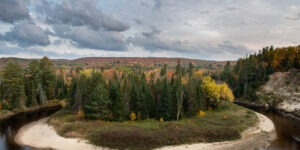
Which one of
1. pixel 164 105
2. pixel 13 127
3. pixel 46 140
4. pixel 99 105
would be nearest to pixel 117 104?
pixel 99 105

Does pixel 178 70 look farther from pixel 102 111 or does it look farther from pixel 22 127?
pixel 22 127

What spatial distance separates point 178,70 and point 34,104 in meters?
73.5

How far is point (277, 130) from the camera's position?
4031cm

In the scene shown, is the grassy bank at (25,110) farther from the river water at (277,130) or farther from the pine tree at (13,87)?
the river water at (277,130)

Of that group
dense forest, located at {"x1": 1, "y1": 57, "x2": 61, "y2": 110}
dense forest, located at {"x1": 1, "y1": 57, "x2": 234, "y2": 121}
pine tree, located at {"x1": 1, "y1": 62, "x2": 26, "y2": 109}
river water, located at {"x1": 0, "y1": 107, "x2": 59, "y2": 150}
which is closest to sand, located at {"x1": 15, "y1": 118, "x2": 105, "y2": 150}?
river water, located at {"x1": 0, "y1": 107, "x2": 59, "y2": 150}

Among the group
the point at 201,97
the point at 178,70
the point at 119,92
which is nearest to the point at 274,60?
the point at 178,70

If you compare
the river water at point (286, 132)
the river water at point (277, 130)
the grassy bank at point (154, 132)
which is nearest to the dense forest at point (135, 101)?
the grassy bank at point (154, 132)

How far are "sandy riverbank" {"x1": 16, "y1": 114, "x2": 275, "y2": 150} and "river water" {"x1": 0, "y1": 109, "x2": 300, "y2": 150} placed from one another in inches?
50.1

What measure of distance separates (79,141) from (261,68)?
90153 millimetres

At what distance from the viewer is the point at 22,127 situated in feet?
132

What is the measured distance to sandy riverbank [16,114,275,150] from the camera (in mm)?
30078

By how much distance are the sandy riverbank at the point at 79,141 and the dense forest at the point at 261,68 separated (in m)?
45.4

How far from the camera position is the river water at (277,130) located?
31.1 meters

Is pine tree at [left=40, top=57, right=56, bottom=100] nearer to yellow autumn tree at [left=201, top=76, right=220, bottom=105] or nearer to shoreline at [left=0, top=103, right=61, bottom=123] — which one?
shoreline at [left=0, top=103, right=61, bottom=123]
